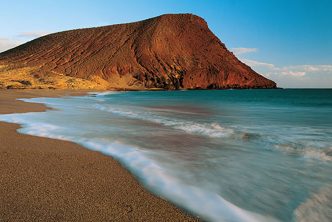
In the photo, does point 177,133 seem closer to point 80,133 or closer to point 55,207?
point 80,133

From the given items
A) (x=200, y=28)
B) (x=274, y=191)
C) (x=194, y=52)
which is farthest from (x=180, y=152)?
(x=200, y=28)

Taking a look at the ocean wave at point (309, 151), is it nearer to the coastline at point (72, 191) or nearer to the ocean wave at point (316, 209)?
the ocean wave at point (316, 209)

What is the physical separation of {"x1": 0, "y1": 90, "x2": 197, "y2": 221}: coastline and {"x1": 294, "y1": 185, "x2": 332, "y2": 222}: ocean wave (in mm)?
1248

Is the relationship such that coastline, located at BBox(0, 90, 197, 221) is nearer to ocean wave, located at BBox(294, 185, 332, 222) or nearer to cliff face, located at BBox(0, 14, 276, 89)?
ocean wave, located at BBox(294, 185, 332, 222)

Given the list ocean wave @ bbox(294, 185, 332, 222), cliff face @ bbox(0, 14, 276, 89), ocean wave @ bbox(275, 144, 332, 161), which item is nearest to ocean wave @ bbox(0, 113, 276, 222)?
ocean wave @ bbox(294, 185, 332, 222)

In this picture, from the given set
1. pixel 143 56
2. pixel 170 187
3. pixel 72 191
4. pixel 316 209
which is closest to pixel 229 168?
pixel 170 187

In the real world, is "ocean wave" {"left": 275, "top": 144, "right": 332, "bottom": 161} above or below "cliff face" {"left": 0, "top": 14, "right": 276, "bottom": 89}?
below

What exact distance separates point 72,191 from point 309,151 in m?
5.76

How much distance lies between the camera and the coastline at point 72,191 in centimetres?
330

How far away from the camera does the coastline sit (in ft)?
10.8

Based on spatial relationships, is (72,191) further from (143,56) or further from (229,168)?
(143,56)

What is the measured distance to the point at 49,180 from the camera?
172 inches

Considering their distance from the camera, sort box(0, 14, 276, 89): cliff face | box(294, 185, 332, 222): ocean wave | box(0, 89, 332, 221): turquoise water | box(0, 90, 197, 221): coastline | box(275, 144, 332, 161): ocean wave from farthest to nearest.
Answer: box(0, 14, 276, 89): cliff face → box(275, 144, 332, 161): ocean wave → box(0, 89, 332, 221): turquoise water → box(294, 185, 332, 222): ocean wave → box(0, 90, 197, 221): coastline

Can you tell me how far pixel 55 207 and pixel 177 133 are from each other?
22.7ft
